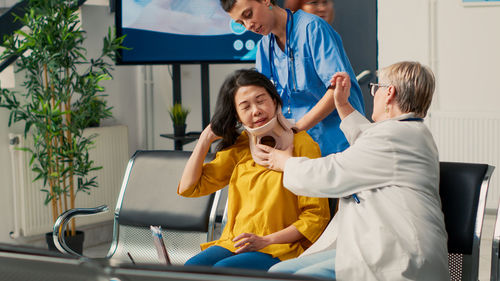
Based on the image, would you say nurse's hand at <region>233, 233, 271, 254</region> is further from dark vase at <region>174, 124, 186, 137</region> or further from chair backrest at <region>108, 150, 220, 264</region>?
dark vase at <region>174, 124, 186, 137</region>

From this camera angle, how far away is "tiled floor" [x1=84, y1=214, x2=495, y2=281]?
3549mm

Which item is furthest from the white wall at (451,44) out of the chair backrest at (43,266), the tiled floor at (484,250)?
the chair backrest at (43,266)

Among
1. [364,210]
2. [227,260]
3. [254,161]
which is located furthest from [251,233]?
[364,210]

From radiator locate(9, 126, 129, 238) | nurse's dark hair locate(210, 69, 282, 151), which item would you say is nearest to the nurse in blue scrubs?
nurse's dark hair locate(210, 69, 282, 151)

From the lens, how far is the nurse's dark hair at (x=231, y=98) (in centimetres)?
193

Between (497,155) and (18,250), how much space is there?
179 inches

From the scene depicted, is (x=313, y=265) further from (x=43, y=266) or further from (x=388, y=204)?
(x=43, y=266)

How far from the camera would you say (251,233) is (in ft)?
5.85

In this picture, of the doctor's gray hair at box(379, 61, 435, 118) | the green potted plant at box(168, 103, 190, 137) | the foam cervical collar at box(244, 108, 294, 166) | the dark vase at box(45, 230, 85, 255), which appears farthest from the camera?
A: the green potted plant at box(168, 103, 190, 137)

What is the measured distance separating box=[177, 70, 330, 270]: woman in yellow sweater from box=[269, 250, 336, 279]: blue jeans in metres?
0.13

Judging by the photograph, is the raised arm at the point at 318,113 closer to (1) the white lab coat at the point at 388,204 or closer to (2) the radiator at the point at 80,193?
(1) the white lab coat at the point at 388,204

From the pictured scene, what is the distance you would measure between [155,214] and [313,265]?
80 cm

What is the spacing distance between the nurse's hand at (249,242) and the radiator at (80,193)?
2.58m

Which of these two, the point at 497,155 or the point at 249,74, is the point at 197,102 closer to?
the point at 497,155
